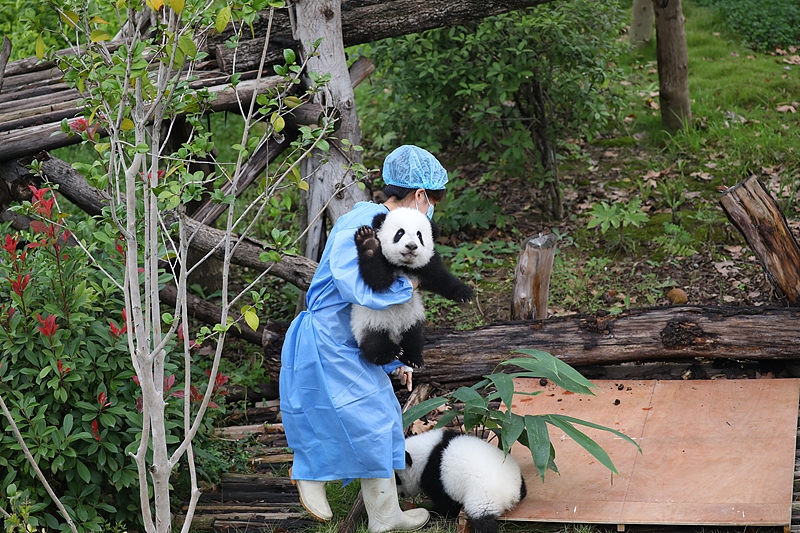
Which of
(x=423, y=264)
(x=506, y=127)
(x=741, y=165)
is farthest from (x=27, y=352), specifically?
(x=741, y=165)

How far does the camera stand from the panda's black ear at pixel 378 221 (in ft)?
11.5

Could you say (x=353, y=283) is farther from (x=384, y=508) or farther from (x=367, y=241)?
(x=384, y=508)

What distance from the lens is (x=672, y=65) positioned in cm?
826

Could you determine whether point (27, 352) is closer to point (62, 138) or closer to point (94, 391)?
point (94, 391)

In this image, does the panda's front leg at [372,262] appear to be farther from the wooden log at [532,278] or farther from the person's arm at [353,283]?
the wooden log at [532,278]

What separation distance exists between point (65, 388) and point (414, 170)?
1841 mm

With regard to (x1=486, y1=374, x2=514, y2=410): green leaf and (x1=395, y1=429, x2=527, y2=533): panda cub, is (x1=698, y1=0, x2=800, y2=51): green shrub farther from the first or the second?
(x1=395, y1=429, x2=527, y2=533): panda cub

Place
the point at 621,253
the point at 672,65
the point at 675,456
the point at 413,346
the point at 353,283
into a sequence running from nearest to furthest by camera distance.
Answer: the point at 353,283 < the point at 413,346 < the point at 675,456 < the point at 621,253 < the point at 672,65

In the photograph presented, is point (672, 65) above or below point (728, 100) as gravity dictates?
above

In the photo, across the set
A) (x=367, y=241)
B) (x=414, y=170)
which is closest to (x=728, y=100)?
(x=414, y=170)

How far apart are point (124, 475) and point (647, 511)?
7.54ft

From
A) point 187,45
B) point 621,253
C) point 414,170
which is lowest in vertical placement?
point 621,253

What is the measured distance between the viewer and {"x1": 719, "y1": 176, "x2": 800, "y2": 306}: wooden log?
16.3 ft

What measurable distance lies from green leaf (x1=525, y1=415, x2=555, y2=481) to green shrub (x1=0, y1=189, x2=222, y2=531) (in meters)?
1.62
